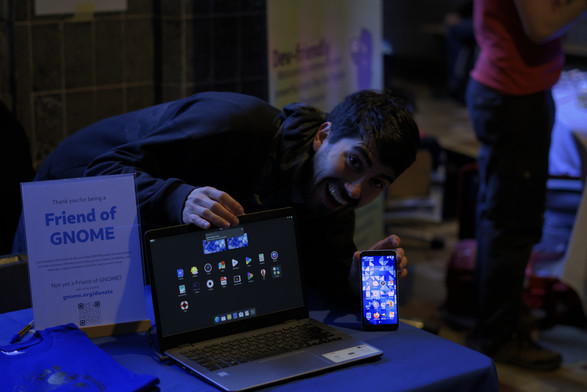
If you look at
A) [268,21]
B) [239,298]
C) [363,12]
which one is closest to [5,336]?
[239,298]

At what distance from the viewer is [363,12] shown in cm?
314

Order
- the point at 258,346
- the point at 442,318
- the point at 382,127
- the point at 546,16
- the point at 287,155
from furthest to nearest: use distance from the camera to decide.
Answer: the point at 442,318 < the point at 546,16 < the point at 287,155 < the point at 382,127 < the point at 258,346

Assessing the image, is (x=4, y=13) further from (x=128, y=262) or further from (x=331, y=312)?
(x=331, y=312)

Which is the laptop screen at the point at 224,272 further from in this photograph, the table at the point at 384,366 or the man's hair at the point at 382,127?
the man's hair at the point at 382,127

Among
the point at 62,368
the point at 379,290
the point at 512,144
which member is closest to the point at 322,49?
the point at 512,144

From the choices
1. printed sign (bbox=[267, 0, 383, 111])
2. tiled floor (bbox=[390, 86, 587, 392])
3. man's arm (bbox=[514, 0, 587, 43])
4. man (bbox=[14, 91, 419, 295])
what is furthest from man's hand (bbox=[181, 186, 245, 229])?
man's arm (bbox=[514, 0, 587, 43])

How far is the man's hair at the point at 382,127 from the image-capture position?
1.54 meters

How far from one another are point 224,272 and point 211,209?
0.13 meters

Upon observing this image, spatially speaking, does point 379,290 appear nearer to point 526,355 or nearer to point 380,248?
point 380,248

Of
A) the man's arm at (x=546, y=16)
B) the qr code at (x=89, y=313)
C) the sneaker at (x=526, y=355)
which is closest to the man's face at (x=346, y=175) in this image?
the qr code at (x=89, y=313)

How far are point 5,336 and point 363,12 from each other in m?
2.14

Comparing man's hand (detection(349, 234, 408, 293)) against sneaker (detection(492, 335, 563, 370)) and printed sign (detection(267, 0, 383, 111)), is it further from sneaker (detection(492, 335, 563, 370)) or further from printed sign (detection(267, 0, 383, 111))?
sneaker (detection(492, 335, 563, 370))

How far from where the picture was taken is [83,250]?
4.79 feet

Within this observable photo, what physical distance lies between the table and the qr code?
0.12 feet
